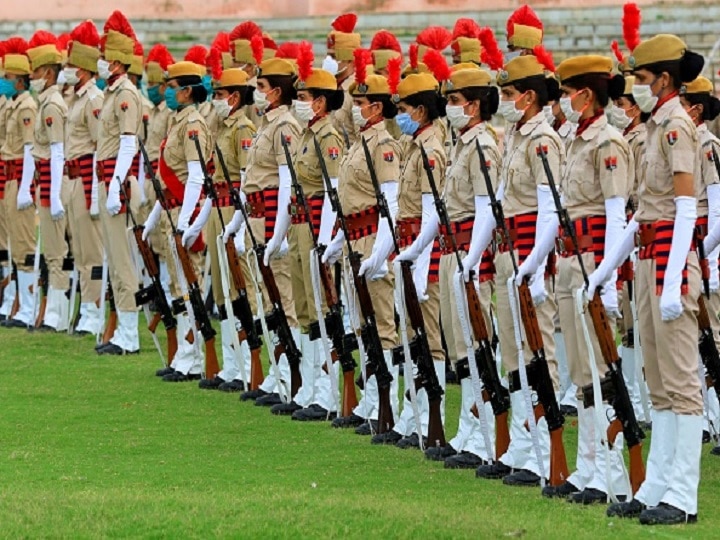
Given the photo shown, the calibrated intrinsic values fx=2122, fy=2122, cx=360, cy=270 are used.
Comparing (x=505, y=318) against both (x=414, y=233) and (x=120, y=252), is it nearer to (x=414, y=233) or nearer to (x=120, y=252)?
(x=414, y=233)

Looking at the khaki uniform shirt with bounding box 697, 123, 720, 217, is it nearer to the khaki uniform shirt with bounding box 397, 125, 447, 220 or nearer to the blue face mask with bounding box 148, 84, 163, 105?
the khaki uniform shirt with bounding box 397, 125, 447, 220

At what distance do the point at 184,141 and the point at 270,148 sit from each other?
5.08 feet

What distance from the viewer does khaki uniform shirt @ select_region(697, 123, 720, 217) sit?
12.6 meters

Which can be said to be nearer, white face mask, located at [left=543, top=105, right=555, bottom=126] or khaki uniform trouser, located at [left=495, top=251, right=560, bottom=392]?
khaki uniform trouser, located at [left=495, top=251, right=560, bottom=392]

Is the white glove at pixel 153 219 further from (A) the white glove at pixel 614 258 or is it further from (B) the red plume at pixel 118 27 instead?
(A) the white glove at pixel 614 258

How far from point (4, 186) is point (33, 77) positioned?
1500 millimetres

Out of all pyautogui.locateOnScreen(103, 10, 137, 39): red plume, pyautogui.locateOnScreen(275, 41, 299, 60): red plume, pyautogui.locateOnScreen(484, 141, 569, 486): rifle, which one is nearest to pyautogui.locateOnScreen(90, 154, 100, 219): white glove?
pyautogui.locateOnScreen(103, 10, 137, 39): red plume

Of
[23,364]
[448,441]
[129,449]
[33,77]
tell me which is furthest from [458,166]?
[33,77]

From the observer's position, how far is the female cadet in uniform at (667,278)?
10102mm

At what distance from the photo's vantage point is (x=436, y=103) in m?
13.2

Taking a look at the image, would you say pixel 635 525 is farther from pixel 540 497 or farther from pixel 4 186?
pixel 4 186

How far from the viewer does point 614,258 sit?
10391 mm

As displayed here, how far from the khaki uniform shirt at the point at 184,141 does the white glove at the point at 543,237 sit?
538cm

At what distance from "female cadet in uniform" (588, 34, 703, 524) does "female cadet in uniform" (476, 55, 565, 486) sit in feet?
3.96
